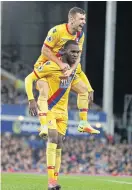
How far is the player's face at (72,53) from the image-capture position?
33.7 feet

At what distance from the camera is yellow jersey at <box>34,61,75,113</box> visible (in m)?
10.5

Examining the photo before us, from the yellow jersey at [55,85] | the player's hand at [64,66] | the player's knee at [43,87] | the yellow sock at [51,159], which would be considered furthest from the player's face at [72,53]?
the yellow sock at [51,159]

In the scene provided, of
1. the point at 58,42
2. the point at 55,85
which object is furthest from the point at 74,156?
the point at 58,42

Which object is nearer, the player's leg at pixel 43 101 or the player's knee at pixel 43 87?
the player's leg at pixel 43 101

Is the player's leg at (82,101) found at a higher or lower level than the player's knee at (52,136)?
higher

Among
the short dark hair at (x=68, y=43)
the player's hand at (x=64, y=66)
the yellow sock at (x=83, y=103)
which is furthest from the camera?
the yellow sock at (x=83, y=103)

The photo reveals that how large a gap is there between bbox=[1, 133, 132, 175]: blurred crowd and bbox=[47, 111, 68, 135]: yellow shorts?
13526mm

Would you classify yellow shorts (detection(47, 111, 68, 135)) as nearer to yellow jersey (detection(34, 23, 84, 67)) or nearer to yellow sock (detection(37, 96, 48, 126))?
yellow sock (detection(37, 96, 48, 126))

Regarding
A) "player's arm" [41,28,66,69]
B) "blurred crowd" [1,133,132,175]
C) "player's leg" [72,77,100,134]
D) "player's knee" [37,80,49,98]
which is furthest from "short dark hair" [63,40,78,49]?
"blurred crowd" [1,133,132,175]

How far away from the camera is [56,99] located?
35.1ft

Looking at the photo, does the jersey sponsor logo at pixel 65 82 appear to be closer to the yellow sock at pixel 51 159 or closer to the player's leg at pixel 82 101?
the player's leg at pixel 82 101

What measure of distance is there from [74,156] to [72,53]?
16.4 metres

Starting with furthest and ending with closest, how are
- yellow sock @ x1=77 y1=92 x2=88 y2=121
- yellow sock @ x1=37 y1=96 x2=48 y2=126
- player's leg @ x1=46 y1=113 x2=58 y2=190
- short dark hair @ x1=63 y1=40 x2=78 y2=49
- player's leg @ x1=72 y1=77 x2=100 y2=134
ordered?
yellow sock @ x1=77 y1=92 x2=88 y2=121
player's leg @ x1=72 y1=77 x2=100 y2=134
yellow sock @ x1=37 y1=96 x2=48 y2=126
short dark hair @ x1=63 y1=40 x2=78 y2=49
player's leg @ x1=46 y1=113 x2=58 y2=190

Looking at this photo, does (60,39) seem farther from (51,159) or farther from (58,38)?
(51,159)
